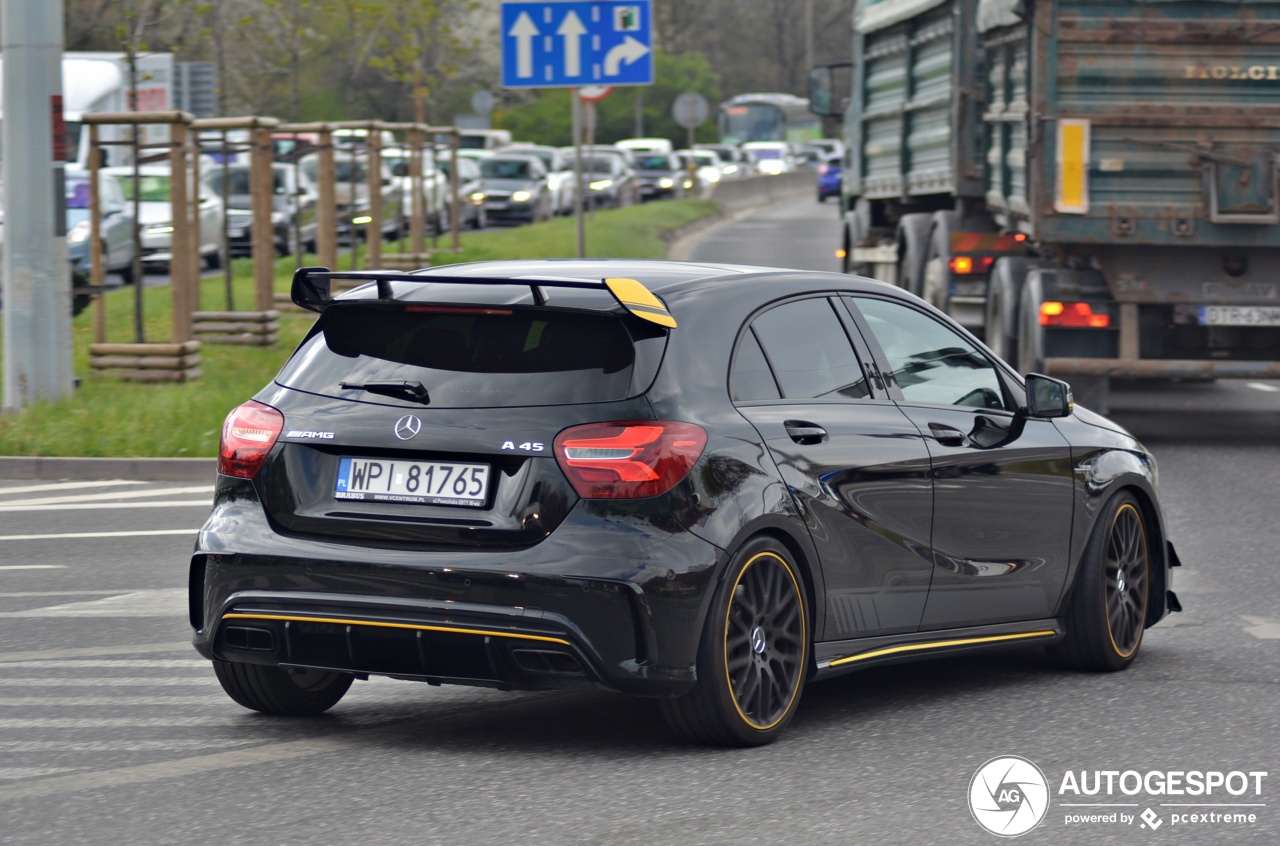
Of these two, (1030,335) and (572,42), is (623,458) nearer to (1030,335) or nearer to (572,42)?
(1030,335)

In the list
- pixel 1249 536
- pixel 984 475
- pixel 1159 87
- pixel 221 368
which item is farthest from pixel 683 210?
pixel 984 475

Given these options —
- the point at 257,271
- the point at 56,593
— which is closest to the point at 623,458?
the point at 56,593

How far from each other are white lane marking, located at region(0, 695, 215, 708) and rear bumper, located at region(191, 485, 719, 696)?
100 centimetres

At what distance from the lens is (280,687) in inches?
251

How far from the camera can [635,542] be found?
5629 millimetres

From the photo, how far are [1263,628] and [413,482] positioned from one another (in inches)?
154

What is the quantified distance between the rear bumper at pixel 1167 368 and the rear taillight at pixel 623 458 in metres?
9.44

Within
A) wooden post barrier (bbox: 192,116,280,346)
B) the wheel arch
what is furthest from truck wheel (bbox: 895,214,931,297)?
the wheel arch

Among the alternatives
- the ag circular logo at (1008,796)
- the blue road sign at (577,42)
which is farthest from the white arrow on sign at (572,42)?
the ag circular logo at (1008,796)

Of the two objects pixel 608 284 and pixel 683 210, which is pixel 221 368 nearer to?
pixel 608 284

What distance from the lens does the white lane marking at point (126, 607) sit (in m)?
8.53

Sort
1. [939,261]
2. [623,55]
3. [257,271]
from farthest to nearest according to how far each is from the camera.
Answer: [623,55], [257,271], [939,261]

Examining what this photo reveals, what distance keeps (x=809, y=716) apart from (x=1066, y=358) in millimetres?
8767

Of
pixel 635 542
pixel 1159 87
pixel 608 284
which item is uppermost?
pixel 1159 87
